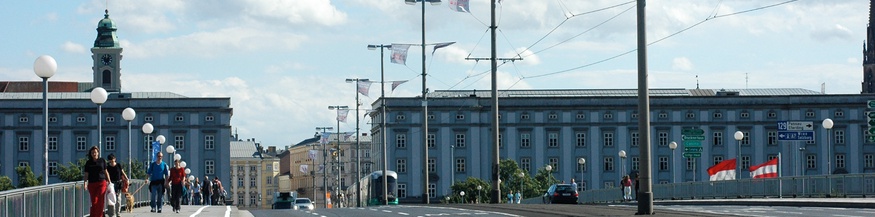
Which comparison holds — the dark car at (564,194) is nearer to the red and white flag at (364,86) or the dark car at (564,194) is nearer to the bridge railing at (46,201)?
the red and white flag at (364,86)

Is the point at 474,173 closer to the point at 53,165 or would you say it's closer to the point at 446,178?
the point at 446,178

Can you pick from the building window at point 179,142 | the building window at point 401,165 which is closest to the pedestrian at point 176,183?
the building window at point 401,165

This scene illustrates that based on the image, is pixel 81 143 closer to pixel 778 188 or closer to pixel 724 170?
pixel 724 170

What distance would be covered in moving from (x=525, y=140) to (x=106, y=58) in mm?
47789

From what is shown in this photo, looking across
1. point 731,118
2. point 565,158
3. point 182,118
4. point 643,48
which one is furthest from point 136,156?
point 643,48

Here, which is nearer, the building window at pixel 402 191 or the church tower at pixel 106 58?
the building window at pixel 402 191

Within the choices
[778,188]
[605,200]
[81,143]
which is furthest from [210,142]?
[778,188]

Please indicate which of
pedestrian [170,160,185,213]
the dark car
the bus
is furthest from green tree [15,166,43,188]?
pedestrian [170,160,185,213]

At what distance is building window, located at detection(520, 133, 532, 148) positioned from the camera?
165750 mm

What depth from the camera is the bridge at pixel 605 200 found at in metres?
25.1

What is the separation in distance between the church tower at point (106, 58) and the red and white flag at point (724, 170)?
115m

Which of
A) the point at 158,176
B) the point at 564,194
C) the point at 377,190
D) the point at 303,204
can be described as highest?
the point at 158,176

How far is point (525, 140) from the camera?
6531 inches

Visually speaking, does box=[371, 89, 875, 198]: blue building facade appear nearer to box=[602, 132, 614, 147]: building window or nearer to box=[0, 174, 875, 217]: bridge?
box=[602, 132, 614, 147]: building window
